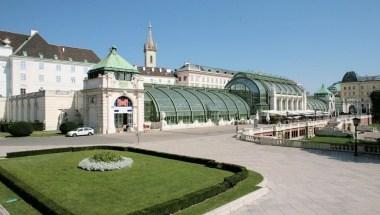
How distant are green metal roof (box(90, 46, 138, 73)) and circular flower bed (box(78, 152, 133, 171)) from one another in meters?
37.4

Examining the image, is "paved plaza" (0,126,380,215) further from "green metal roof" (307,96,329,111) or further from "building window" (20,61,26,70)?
"green metal roof" (307,96,329,111)

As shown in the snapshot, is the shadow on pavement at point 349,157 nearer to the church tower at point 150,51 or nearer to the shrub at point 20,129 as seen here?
the shrub at point 20,129

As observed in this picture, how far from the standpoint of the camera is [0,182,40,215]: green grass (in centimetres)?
1444

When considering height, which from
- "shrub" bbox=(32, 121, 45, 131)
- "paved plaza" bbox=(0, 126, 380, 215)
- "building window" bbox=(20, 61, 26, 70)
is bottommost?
"paved plaza" bbox=(0, 126, 380, 215)

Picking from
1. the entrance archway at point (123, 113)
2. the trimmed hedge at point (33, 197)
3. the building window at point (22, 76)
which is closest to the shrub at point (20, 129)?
the entrance archway at point (123, 113)

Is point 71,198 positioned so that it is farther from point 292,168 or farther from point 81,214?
point 292,168

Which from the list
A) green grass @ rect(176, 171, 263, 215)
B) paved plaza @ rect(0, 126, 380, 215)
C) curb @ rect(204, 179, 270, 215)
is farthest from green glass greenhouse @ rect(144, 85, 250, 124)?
curb @ rect(204, 179, 270, 215)

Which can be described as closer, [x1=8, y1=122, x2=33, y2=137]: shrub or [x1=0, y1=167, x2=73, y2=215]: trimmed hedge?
[x1=0, y1=167, x2=73, y2=215]: trimmed hedge

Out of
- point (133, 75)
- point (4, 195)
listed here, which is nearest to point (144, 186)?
point (4, 195)

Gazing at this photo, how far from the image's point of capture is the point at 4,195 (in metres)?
17.2

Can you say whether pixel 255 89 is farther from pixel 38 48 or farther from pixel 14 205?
pixel 14 205

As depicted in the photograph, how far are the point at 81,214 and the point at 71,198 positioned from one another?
263 centimetres

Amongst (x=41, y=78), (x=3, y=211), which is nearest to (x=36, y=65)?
(x=41, y=78)

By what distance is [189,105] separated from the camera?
7031 centimetres
